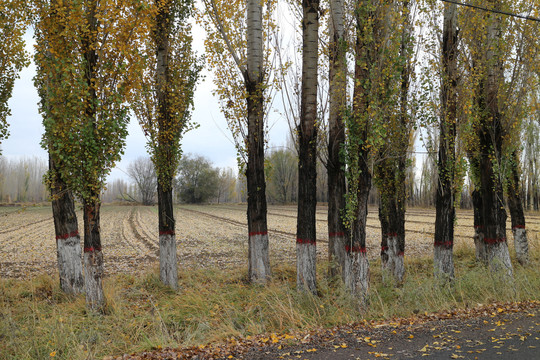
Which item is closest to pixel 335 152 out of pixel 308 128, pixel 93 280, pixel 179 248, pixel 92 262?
pixel 308 128

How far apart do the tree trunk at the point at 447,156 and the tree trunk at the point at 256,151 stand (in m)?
4.58

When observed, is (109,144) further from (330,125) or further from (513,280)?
(513,280)

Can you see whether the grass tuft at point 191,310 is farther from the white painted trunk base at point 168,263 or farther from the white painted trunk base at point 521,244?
the white painted trunk base at point 521,244

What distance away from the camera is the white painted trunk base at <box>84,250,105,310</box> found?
803 cm

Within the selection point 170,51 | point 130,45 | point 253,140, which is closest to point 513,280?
point 253,140

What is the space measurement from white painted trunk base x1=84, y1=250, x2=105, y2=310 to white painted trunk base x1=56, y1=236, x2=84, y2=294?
184 centimetres

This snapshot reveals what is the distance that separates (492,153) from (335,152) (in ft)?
17.5

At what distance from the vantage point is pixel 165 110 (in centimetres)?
1119

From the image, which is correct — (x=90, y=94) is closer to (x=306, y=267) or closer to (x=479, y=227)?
(x=306, y=267)

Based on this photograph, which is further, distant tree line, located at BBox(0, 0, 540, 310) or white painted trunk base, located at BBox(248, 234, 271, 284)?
white painted trunk base, located at BBox(248, 234, 271, 284)

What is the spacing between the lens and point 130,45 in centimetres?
854

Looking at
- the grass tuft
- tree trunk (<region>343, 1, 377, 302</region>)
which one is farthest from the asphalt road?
tree trunk (<region>343, 1, 377, 302</region>)

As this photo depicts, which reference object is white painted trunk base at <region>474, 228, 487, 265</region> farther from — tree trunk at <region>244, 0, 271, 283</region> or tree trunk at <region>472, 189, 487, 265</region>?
tree trunk at <region>244, 0, 271, 283</region>

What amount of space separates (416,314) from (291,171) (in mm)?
61428
